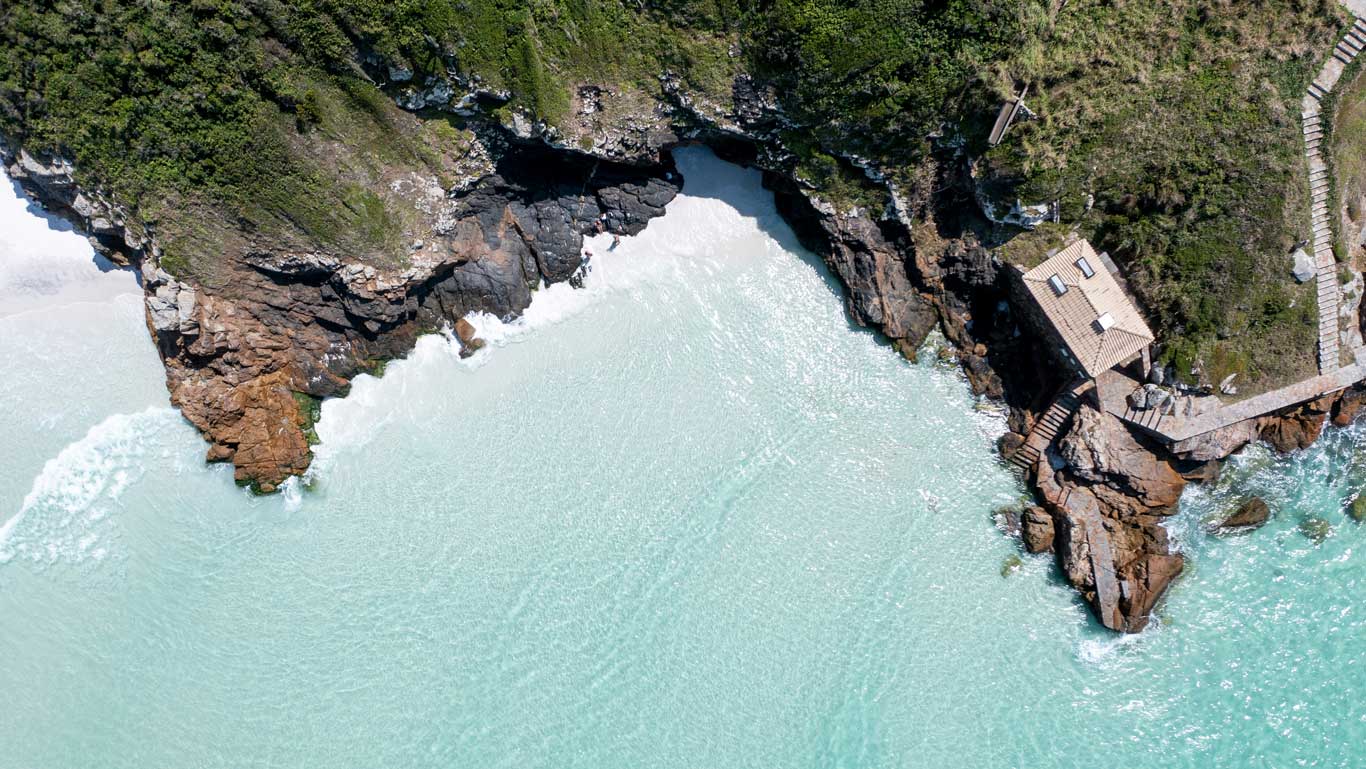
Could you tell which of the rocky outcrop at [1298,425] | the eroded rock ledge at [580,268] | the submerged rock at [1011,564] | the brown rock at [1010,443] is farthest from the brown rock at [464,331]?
the rocky outcrop at [1298,425]

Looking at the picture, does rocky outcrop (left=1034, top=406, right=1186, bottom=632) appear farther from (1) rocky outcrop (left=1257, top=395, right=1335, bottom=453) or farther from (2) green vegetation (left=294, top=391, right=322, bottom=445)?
(2) green vegetation (left=294, top=391, right=322, bottom=445)

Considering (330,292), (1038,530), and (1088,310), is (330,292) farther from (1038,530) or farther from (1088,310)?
(1038,530)

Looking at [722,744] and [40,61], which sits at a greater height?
[40,61]

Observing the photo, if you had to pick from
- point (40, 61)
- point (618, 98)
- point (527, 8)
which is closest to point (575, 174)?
point (618, 98)

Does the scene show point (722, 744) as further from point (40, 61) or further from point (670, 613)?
point (40, 61)

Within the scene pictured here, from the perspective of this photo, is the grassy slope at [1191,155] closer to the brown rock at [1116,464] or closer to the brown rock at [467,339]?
the brown rock at [1116,464]

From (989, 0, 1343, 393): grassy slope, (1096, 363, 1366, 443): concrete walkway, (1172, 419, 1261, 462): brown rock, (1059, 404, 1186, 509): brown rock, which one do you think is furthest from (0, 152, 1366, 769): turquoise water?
(989, 0, 1343, 393): grassy slope
